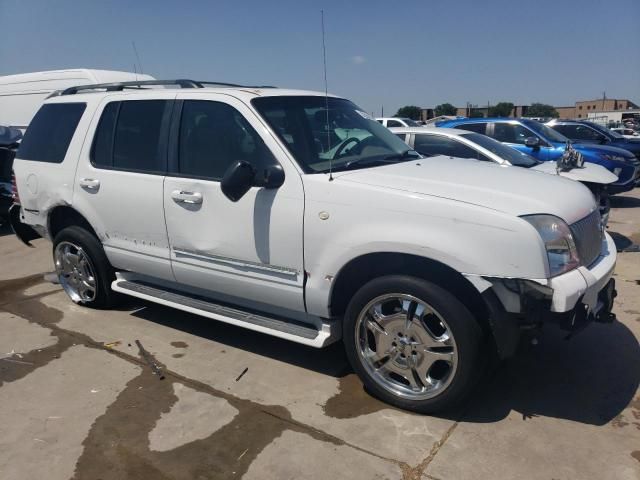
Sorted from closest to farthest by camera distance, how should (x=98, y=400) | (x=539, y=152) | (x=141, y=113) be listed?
(x=98, y=400)
(x=141, y=113)
(x=539, y=152)

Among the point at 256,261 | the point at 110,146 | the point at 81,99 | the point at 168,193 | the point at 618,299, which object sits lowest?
the point at 618,299

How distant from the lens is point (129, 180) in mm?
4352

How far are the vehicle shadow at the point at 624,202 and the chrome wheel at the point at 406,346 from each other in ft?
29.4

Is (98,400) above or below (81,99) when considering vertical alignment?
below

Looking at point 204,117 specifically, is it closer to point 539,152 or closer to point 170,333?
point 170,333

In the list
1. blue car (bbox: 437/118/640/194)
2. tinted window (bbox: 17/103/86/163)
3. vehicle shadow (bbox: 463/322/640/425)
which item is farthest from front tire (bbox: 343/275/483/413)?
blue car (bbox: 437/118/640/194)

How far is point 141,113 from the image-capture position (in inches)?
174

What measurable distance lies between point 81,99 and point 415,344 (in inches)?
146

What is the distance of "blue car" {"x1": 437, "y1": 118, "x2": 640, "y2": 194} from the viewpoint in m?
9.85

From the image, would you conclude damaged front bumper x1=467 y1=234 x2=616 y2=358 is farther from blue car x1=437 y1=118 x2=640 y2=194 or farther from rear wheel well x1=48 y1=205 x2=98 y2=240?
blue car x1=437 y1=118 x2=640 y2=194

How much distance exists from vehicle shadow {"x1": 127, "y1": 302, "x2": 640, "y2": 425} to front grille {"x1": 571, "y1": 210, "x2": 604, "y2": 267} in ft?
1.87

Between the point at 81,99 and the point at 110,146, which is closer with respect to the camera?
the point at 110,146

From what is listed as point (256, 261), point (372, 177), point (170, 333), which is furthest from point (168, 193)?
point (372, 177)

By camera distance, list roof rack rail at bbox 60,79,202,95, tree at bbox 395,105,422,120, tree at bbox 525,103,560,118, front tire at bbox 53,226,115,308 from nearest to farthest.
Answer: roof rack rail at bbox 60,79,202,95
front tire at bbox 53,226,115,308
tree at bbox 395,105,422,120
tree at bbox 525,103,560,118
